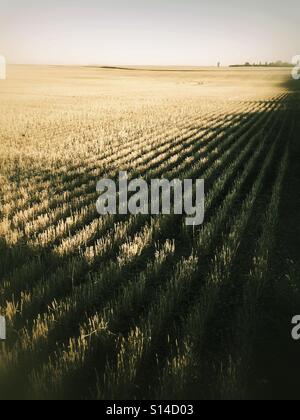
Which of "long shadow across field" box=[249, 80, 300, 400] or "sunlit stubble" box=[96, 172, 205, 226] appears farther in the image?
"sunlit stubble" box=[96, 172, 205, 226]

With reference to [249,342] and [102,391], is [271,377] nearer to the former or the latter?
[249,342]

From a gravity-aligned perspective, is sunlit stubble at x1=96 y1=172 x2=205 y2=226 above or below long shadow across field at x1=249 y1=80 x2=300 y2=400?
above

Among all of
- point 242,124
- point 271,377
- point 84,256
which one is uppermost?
point 242,124

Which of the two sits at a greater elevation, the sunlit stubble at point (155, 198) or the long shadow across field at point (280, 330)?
the sunlit stubble at point (155, 198)

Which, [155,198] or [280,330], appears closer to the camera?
[280,330]

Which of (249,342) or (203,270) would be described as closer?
(249,342)

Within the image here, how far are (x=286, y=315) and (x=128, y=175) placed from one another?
624cm

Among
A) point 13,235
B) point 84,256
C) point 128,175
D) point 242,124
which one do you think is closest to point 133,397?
point 84,256

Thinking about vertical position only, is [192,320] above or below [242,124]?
below

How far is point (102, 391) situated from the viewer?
2.99 m

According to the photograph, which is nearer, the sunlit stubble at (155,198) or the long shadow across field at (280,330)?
the long shadow across field at (280,330)

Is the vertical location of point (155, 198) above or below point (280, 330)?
above
